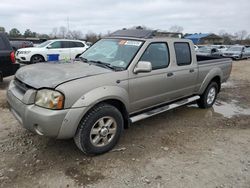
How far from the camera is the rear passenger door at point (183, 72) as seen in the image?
4.66 metres

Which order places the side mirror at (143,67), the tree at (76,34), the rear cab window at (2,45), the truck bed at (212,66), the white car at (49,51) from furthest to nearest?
the tree at (76,34) < the white car at (49,51) < the rear cab window at (2,45) < the truck bed at (212,66) < the side mirror at (143,67)

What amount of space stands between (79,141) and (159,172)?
117 cm

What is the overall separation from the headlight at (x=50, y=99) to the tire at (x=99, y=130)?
1.48 feet

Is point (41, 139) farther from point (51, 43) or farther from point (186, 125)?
point (51, 43)

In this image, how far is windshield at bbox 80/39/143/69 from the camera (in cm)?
394

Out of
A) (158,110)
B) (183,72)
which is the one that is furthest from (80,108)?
(183,72)

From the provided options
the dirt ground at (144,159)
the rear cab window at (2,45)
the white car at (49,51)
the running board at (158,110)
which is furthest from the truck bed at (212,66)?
the white car at (49,51)

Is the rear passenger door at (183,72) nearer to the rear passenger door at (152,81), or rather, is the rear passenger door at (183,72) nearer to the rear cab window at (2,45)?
the rear passenger door at (152,81)

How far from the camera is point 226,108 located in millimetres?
6336

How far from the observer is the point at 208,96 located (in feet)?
19.7

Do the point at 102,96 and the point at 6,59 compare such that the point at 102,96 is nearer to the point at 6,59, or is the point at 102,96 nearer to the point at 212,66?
the point at 212,66

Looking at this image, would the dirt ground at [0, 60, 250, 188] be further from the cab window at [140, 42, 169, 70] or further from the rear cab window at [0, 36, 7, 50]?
the rear cab window at [0, 36, 7, 50]

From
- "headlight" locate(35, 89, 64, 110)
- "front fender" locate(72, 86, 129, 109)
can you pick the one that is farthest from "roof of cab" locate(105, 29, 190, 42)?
"headlight" locate(35, 89, 64, 110)

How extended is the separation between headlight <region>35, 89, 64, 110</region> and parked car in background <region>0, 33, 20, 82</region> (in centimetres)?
485
